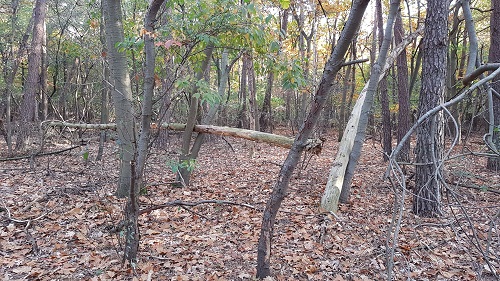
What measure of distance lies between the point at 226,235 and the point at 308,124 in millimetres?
2398

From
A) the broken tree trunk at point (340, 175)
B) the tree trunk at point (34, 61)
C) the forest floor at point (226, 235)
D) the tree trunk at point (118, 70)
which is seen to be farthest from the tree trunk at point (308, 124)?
the tree trunk at point (34, 61)

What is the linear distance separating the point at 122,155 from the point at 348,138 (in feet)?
12.3

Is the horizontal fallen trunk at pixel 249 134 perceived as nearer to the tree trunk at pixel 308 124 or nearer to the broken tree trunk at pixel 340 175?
the broken tree trunk at pixel 340 175

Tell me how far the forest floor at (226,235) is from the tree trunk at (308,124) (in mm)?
413

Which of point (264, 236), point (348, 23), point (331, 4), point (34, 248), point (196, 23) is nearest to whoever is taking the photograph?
point (348, 23)

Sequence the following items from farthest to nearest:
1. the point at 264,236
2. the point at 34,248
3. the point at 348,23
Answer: the point at 34,248 → the point at 264,236 → the point at 348,23

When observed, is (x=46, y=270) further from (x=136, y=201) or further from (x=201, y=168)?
(x=201, y=168)

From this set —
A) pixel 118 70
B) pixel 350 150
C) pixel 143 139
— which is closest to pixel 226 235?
pixel 143 139

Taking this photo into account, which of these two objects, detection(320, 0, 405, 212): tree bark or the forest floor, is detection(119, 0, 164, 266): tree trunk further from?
detection(320, 0, 405, 212): tree bark

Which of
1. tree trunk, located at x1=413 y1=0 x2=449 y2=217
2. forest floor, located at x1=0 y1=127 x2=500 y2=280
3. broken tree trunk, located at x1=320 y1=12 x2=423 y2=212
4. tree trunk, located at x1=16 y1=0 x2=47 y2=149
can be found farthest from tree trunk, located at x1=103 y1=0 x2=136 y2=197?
tree trunk, located at x1=16 y1=0 x2=47 y2=149

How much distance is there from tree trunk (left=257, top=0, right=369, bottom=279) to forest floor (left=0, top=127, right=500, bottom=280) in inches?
16.3

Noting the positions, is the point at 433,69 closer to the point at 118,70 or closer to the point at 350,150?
the point at 350,150

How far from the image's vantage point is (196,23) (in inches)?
180

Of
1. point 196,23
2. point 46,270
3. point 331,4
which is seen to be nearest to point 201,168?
point 196,23
